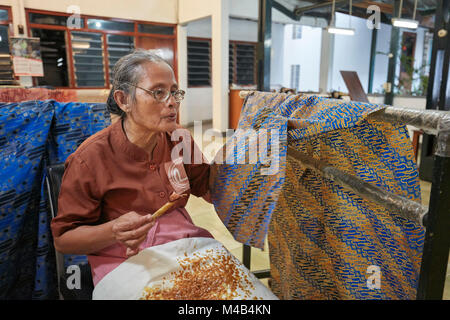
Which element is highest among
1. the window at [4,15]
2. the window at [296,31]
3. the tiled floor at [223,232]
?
the window at [296,31]

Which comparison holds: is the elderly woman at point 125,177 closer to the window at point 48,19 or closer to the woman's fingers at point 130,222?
the woman's fingers at point 130,222

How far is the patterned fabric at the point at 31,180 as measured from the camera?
1.30m

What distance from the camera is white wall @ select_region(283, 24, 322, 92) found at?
11.1m

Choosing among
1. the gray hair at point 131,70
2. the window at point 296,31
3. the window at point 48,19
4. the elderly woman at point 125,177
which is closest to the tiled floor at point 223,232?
the elderly woman at point 125,177

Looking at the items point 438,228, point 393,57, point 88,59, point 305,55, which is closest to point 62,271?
point 438,228

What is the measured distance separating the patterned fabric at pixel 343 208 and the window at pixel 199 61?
8.49 meters

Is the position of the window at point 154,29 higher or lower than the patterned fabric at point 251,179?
higher

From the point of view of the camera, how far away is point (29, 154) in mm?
1338

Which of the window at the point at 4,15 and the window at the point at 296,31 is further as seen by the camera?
the window at the point at 296,31

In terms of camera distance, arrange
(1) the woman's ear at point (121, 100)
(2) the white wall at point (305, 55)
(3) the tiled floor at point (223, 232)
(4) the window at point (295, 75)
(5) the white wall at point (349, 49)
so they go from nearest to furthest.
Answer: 1. (1) the woman's ear at point (121, 100)
2. (3) the tiled floor at point (223, 232)
3. (5) the white wall at point (349, 49)
4. (2) the white wall at point (305, 55)
5. (4) the window at point (295, 75)

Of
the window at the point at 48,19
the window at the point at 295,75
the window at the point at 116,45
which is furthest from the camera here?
the window at the point at 295,75

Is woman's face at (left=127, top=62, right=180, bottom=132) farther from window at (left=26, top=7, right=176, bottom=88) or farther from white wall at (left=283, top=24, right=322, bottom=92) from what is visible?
white wall at (left=283, top=24, right=322, bottom=92)
